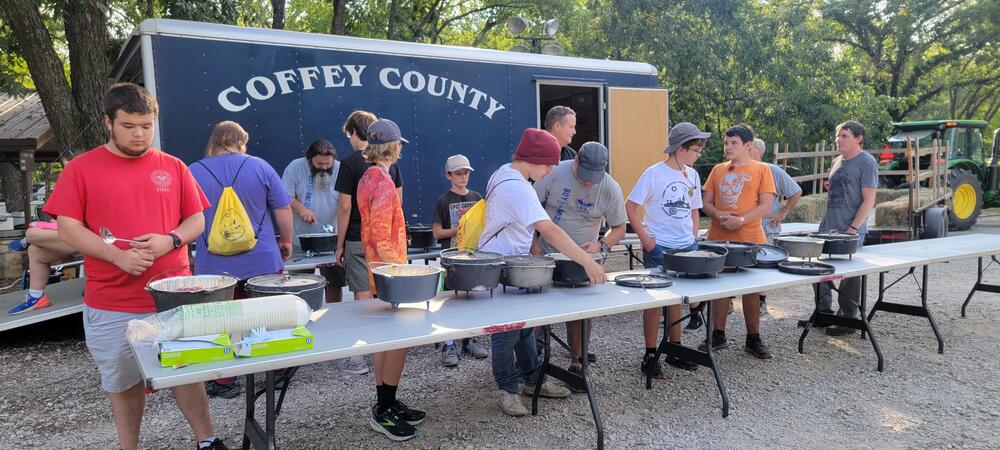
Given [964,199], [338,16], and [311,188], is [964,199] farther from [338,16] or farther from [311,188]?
[311,188]

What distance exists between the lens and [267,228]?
11.9 feet

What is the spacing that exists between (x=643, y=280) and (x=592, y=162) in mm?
708

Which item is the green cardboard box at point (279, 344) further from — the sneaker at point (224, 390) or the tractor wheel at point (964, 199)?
the tractor wheel at point (964, 199)

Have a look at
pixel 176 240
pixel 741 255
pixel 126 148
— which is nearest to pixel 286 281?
pixel 176 240

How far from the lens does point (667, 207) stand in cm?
410

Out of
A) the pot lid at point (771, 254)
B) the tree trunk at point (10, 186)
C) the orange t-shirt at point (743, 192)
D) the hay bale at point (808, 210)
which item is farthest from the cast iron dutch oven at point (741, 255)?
the tree trunk at point (10, 186)

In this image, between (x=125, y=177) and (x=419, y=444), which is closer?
(x=125, y=177)

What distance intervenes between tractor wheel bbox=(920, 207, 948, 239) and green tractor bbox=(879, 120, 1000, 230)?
7.12 ft

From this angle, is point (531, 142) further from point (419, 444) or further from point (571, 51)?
point (571, 51)

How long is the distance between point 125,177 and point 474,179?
13.5ft

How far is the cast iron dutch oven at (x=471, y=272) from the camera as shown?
2928 millimetres

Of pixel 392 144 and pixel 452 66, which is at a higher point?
pixel 452 66

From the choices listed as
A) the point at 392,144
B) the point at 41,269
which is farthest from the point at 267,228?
the point at 41,269

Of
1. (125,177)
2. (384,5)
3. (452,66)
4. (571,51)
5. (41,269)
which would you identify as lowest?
(41,269)
